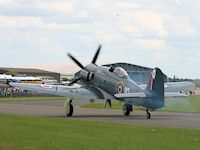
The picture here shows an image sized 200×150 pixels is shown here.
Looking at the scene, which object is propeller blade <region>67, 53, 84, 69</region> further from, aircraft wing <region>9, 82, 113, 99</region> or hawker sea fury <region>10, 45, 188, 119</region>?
aircraft wing <region>9, 82, 113, 99</region>

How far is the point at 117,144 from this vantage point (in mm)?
15094

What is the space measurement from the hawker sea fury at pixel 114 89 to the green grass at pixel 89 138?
948 centimetres

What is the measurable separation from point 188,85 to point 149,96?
10578 millimetres

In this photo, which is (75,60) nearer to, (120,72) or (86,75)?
(86,75)

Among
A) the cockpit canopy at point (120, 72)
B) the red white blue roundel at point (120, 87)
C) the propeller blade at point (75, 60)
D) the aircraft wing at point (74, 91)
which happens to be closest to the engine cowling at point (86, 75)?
the aircraft wing at point (74, 91)

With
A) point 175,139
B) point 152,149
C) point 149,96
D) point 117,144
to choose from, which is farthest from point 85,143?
point 149,96

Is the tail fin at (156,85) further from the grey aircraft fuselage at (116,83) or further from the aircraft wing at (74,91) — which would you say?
the aircraft wing at (74,91)

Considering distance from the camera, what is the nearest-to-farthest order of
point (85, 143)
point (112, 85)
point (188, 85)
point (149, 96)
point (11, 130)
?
point (85, 143) < point (11, 130) < point (149, 96) < point (112, 85) < point (188, 85)

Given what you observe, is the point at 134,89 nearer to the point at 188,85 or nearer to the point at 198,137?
the point at 188,85

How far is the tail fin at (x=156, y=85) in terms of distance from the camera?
2953 cm

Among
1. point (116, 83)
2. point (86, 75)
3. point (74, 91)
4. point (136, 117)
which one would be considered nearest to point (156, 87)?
point (136, 117)

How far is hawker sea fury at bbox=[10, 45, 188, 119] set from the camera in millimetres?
29547

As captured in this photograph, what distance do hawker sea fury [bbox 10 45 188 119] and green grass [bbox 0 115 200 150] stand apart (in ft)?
31.1

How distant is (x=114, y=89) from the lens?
105ft
